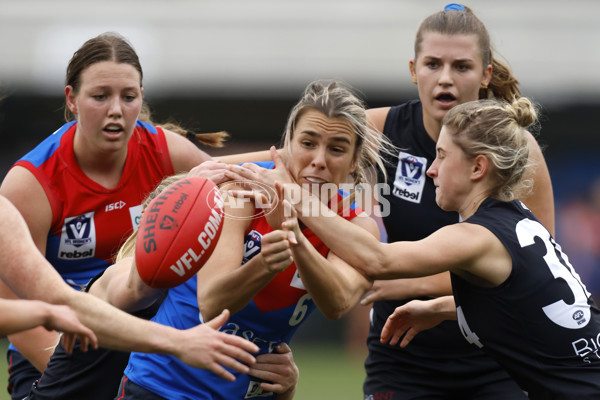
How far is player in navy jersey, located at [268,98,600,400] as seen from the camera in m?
3.56

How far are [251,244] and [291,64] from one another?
49.0 ft

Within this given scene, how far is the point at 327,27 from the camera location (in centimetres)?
1934

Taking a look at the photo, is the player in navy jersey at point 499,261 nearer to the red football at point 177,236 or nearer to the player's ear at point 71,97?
the red football at point 177,236

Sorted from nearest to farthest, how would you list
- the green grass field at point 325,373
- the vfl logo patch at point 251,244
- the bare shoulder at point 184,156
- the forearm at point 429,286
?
the vfl logo patch at point 251,244, the forearm at point 429,286, the bare shoulder at point 184,156, the green grass field at point 325,373

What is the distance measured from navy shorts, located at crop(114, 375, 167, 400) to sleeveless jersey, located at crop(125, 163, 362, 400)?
0.02 m

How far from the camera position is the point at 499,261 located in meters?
3.56

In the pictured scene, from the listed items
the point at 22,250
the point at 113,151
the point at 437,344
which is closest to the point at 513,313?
the point at 437,344

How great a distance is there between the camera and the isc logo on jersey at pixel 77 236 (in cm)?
455

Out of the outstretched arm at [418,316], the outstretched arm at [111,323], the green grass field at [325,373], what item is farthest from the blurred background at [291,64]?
the outstretched arm at [111,323]

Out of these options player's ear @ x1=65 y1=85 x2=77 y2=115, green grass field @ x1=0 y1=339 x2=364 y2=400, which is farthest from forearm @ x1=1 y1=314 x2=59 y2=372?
green grass field @ x1=0 y1=339 x2=364 y2=400

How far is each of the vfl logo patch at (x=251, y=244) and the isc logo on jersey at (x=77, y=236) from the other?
1.20m

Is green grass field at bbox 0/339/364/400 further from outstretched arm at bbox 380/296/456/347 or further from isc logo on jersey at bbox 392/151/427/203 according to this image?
outstretched arm at bbox 380/296/456/347

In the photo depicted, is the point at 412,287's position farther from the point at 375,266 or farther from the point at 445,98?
the point at 445,98

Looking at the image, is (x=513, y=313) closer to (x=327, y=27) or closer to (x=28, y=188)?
(x=28, y=188)
